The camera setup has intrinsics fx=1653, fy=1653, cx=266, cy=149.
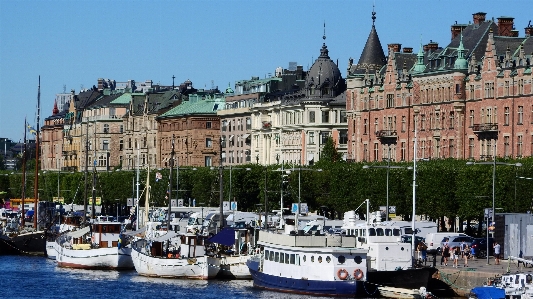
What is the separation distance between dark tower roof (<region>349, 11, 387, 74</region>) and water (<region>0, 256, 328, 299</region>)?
248 ft

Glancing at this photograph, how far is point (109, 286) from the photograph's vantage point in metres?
102

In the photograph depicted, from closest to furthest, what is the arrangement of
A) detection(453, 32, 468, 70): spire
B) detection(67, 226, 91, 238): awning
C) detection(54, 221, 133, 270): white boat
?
detection(54, 221, 133, 270): white boat → detection(67, 226, 91, 238): awning → detection(453, 32, 468, 70): spire

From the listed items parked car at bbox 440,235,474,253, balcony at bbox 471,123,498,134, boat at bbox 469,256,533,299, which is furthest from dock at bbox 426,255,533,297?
balcony at bbox 471,123,498,134

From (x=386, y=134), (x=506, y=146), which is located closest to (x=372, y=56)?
(x=386, y=134)

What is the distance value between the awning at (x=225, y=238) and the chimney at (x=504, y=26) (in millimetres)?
57695

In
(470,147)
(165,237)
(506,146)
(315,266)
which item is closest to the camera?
(315,266)

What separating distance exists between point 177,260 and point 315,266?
1683 cm

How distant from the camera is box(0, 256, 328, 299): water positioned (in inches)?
3777

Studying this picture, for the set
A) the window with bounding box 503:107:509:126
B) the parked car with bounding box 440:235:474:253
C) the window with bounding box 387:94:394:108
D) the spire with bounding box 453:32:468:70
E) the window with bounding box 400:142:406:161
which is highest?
the spire with bounding box 453:32:468:70

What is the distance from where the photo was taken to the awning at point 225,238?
359ft

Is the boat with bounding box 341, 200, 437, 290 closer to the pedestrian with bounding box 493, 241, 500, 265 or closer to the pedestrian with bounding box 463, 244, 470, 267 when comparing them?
the pedestrian with bounding box 463, 244, 470, 267

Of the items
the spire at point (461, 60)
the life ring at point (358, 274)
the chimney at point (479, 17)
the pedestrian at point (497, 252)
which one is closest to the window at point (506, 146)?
the spire at point (461, 60)

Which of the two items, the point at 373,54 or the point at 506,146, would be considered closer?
the point at 506,146

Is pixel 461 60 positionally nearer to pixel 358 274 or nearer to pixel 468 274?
pixel 468 274
